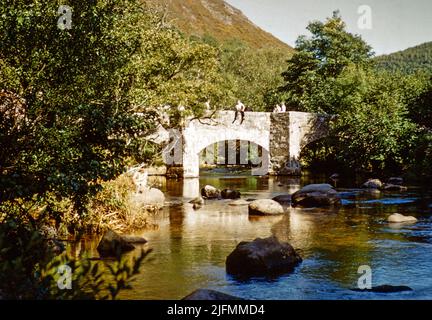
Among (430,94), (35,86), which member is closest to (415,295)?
(35,86)

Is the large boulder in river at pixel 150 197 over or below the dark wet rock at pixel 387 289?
over

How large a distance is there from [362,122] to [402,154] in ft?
10.8

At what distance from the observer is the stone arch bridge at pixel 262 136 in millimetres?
35719

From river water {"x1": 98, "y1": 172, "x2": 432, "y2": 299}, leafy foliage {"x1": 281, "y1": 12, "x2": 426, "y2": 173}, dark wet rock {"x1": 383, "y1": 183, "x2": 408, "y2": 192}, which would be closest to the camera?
river water {"x1": 98, "y1": 172, "x2": 432, "y2": 299}

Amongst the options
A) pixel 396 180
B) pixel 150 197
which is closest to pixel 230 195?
pixel 150 197

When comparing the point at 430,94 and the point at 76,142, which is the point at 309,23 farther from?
the point at 76,142

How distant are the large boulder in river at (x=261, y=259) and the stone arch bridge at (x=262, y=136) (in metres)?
23.0

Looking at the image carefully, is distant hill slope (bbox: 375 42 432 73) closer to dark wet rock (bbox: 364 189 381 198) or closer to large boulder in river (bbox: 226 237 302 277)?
dark wet rock (bbox: 364 189 381 198)

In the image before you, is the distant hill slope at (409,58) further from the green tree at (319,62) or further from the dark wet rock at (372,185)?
the dark wet rock at (372,185)

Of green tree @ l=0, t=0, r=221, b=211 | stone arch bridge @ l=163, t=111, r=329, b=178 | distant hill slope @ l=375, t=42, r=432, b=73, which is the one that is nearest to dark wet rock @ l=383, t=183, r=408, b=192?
stone arch bridge @ l=163, t=111, r=329, b=178

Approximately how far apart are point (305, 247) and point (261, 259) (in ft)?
9.27

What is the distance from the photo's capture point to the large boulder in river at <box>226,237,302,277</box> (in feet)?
36.8

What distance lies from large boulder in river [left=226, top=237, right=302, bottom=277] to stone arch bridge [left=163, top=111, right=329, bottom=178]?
23.0 m

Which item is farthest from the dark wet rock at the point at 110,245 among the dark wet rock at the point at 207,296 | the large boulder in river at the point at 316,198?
the large boulder in river at the point at 316,198
